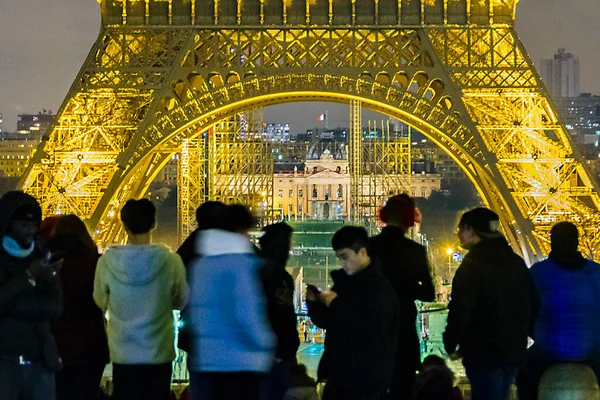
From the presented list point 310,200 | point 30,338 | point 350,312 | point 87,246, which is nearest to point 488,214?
point 350,312

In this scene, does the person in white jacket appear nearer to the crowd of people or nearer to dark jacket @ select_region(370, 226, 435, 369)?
the crowd of people

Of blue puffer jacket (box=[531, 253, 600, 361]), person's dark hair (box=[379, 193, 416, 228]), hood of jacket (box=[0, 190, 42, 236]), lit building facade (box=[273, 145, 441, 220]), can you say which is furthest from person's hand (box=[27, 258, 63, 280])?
lit building facade (box=[273, 145, 441, 220])

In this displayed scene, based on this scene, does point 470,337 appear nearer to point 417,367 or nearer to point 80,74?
point 417,367

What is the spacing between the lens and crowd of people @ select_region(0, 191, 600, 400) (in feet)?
→ 19.0

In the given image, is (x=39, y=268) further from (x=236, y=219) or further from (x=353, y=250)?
(x=353, y=250)

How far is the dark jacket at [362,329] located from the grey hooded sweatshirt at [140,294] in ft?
3.04

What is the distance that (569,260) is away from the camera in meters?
7.06

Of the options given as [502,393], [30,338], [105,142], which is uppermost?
[105,142]

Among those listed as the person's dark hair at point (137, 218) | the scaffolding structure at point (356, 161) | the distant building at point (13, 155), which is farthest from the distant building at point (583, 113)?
the person's dark hair at point (137, 218)

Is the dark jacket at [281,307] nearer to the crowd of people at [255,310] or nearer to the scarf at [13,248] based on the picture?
the crowd of people at [255,310]

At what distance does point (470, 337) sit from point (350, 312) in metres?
1.17

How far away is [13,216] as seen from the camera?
5.77 m

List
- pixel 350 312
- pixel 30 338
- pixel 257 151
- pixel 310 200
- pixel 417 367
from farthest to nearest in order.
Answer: pixel 310 200
pixel 257 151
pixel 417 367
pixel 350 312
pixel 30 338

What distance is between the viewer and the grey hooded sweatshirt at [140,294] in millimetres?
6184
